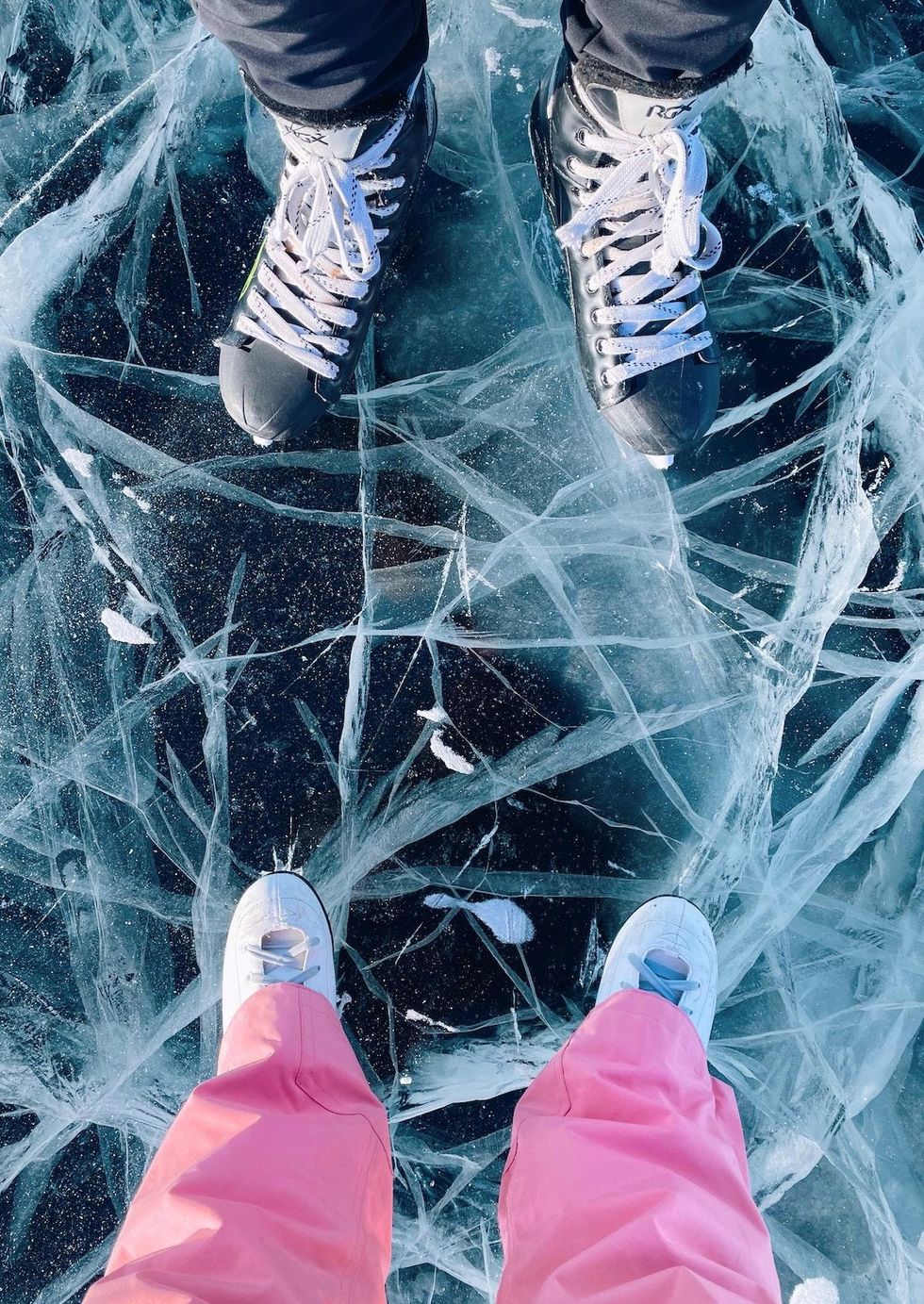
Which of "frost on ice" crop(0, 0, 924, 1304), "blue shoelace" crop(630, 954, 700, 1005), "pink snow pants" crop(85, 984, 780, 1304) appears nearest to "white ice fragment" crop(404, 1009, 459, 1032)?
"frost on ice" crop(0, 0, 924, 1304)

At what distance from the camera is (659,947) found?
94cm

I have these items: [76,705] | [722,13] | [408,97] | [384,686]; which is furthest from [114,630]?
[722,13]

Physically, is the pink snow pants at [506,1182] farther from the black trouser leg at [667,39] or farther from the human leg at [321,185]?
the black trouser leg at [667,39]

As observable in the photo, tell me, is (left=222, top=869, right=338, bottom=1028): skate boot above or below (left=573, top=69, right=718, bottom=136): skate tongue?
below

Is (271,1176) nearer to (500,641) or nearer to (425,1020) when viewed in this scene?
(425,1020)

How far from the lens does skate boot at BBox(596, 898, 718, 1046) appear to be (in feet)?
3.06

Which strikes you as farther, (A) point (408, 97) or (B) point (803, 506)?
(B) point (803, 506)

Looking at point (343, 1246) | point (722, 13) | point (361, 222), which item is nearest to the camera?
point (722, 13)

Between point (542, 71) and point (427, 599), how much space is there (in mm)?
734

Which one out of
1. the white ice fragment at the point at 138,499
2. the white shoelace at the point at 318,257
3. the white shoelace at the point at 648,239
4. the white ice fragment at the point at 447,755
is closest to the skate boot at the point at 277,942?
the white ice fragment at the point at 447,755

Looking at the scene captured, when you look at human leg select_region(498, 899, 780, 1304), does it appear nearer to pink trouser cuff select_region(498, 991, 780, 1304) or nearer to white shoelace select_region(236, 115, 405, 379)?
pink trouser cuff select_region(498, 991, 780, 1304)

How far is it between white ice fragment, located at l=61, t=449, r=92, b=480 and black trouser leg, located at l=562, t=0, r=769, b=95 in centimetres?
76

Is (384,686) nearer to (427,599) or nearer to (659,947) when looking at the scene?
(427,599)

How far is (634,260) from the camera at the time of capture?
87cm
